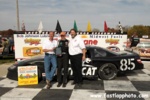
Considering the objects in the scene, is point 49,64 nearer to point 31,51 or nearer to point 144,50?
point 31,51

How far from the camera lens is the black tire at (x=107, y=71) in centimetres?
767

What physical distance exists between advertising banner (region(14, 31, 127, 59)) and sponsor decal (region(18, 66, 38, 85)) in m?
5.34

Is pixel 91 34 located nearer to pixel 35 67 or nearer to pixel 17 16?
pixel 35 67

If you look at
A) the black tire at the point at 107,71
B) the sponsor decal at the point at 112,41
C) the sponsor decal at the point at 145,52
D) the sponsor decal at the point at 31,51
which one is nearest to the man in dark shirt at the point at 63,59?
the black tire at the point at 107,71

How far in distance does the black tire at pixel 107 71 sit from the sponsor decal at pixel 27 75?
81.4 inches

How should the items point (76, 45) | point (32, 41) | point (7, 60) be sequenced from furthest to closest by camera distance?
point (7, 60)
point (32, 41)
point (76, 45)

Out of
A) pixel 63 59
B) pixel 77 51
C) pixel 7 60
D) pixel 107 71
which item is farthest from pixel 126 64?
pixel 7 60

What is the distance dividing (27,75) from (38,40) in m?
5.55

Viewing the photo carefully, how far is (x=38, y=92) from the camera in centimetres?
620

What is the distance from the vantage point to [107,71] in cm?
773

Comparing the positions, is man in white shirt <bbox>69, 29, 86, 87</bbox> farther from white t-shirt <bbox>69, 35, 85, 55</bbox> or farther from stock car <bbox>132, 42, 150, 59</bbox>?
stock car <bbox>132, 42, 150, 59</bbox>

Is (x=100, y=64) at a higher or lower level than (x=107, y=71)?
higher

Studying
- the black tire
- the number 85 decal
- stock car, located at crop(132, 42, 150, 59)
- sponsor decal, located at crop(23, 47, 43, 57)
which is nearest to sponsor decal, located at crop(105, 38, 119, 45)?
stock car, located at crop(132, 42, 150, 59)

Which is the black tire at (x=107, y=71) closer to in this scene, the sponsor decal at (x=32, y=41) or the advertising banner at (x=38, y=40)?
the advertising banner at (x=38, y=40)
